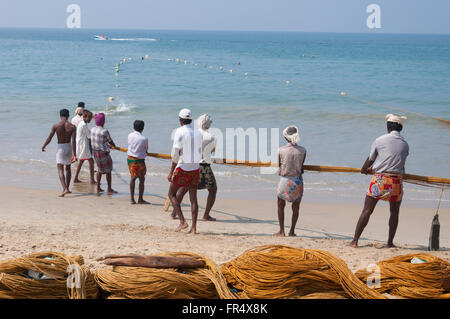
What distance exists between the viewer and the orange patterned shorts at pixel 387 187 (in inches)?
232

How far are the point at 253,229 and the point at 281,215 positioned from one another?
78cm

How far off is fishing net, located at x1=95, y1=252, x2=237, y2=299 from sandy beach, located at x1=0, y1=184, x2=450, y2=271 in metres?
1.16

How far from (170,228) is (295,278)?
347 cm

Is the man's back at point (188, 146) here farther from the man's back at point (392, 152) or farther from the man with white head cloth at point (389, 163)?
the man's back at point (392, 152)

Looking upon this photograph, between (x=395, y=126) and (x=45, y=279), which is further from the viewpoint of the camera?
(x=395, y=126)

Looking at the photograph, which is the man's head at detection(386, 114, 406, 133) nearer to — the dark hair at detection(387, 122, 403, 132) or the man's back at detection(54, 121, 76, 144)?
the dark hair at detection(387, 122, 403, 132)

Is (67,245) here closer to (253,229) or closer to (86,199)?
(253,229)

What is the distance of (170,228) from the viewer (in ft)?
22.8

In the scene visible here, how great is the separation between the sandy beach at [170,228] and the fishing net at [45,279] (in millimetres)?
1159

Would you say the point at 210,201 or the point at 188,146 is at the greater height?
the point at 188,146

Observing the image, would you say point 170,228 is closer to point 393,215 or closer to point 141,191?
point 141,191

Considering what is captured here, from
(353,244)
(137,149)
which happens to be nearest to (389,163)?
(353,244)

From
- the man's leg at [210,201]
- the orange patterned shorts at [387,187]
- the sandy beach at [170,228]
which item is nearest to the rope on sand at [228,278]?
the sandy beach at [170,228]

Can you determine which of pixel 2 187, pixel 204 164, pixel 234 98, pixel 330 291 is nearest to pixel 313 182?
pixel 204 164
